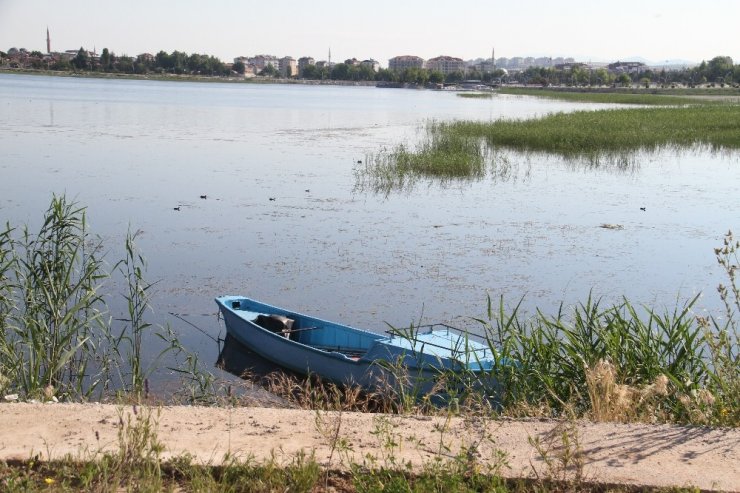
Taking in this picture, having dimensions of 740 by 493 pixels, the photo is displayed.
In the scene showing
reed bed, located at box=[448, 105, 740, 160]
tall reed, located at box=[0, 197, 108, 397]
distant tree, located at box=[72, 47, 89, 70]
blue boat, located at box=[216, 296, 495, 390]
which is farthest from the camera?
distant tree, located at box=[72, 47, 89, 70]

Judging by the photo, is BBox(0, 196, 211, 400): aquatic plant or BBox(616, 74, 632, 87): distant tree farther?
BBox(616, 74, 632, 87): distant tree

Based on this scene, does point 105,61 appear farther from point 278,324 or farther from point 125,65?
point 278,324

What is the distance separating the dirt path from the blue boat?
11.2 ft

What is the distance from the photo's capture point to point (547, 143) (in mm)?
32531

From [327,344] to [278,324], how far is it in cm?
61

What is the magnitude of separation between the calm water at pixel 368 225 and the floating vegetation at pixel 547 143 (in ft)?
3.14

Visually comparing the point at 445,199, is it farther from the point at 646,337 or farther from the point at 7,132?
the point at 7,132

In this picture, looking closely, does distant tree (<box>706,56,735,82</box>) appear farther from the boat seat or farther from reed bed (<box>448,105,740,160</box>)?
the boat seat

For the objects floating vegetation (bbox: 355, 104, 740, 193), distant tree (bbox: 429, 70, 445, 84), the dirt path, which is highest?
distant tree (bbox: 429, 70, 445, 84)

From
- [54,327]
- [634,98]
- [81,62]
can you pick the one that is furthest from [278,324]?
[81,62]

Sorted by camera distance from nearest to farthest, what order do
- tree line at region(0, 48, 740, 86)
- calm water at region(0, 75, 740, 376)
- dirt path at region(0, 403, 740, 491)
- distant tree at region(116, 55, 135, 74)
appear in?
1. dirt path at region(0, 403, 740, 491)
2. calm water at region(0, 75, 740, 376)
3. tree line at region(0, 48, 740, 86)
4. distant tree at region(116, 55, 135, 74)

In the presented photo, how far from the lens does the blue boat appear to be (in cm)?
835


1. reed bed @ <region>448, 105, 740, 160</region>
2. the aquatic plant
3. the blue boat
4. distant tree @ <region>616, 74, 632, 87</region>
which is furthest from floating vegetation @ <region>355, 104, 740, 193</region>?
distant tree @ <region>616, 74, 632, 87</region>

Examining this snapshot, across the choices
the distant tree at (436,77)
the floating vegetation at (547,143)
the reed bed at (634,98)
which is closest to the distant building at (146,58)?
the distant tree at (436,77)
